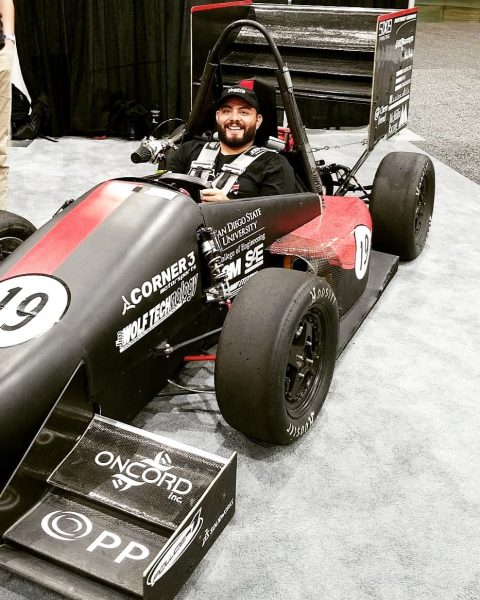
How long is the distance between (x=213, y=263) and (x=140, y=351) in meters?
0.42

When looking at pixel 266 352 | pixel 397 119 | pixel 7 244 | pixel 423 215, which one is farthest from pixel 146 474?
pixel 397 119

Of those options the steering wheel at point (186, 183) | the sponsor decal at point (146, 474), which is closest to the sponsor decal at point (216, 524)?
the sponsor decal at point (146, 474)

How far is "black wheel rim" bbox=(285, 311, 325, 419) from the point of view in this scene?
244 centimetres

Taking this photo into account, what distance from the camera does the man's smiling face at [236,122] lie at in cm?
313

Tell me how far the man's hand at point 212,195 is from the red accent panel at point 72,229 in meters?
0.37

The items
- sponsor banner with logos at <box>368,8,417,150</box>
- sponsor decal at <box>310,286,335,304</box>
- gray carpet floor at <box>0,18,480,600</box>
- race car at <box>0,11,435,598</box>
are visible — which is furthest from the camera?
sponsor banner with logos at <box>368,8,417,150</box>

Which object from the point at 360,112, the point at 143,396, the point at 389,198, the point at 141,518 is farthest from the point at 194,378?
the point at 360,112

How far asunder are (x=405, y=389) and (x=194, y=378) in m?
0.84

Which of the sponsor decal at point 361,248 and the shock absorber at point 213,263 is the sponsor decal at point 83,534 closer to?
the shock absorber at point 213,263

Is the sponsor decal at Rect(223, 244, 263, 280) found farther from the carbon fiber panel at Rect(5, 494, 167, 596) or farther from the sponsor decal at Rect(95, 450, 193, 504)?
the carbon fiber panel at Rect(5, 494, 167, 596)

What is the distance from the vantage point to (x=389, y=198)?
3.67m

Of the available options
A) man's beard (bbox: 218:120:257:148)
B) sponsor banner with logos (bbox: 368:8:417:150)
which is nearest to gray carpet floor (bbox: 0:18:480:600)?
sponsor banner with logos (bbox: 368:8:417:150)

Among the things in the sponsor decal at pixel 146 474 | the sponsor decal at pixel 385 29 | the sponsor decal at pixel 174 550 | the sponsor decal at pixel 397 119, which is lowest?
the sponsor decal at pixel 146 474

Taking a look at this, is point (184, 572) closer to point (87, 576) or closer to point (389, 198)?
point (87, 576)
